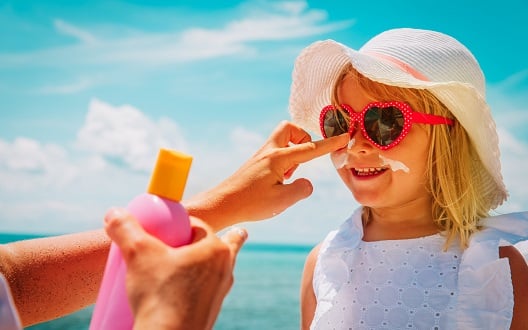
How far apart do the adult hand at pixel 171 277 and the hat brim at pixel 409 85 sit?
76.6 inches

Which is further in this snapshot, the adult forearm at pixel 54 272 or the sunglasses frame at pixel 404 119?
the sunglasses frame at pixel 404 119

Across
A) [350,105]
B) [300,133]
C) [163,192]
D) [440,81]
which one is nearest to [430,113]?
[440,81]

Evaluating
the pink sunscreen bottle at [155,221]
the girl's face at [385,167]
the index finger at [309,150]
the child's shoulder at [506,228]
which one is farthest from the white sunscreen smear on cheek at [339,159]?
the pink sunscreen bottle at [155,221]

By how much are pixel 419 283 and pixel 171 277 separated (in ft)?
6.81

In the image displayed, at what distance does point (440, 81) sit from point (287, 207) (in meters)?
1.14

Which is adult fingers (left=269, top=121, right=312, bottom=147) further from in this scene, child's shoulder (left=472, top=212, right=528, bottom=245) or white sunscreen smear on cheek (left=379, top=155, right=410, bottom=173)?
child's shoulder (left=472, top=212, right=528, bottom=245)

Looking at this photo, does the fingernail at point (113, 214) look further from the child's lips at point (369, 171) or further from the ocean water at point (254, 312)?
the ocean water at point (254, 312)

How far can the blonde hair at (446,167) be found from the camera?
3039 millimetres

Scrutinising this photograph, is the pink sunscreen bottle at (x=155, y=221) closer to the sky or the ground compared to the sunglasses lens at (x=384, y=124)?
closer to the ground

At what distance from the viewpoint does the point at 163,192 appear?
1.34 metres

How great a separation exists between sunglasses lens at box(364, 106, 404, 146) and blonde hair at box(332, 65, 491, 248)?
4.7 inches

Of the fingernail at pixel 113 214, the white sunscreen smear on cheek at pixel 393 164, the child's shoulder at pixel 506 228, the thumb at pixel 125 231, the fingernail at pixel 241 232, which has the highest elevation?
the white sunscreen smear on cheek at pixel 393 164

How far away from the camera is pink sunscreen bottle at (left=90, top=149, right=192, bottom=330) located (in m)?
1.28

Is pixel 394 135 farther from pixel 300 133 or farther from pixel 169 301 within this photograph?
pixel 169 301
